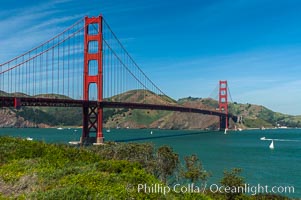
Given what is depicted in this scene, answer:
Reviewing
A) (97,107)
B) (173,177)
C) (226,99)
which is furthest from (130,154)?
(226,99)

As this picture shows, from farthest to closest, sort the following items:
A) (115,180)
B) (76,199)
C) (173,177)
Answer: (173,177), (115,180), (76,199)

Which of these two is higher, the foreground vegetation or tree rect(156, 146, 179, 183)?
the foreground vegetation

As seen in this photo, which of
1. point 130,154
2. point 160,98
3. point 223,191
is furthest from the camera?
point 160,98

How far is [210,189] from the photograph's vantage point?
21.2m

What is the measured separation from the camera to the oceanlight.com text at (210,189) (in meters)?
11.2

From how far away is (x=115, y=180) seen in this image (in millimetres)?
11219

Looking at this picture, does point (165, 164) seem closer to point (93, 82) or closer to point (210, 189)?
point (210, 189)

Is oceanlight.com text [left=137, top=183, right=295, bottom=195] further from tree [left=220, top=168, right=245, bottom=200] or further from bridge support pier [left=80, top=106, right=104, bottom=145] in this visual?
bridge support pier [left=80, top=106, right=104, bottom=145]

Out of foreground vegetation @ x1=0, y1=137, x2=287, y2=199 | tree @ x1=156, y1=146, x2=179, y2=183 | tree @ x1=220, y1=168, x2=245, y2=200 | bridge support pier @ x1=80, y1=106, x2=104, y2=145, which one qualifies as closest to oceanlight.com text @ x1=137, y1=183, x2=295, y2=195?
A: tree @ x1=220, y1=168, x2=245, y2=200

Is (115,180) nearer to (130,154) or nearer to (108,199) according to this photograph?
(108,199)

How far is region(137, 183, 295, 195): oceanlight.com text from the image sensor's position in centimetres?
1122

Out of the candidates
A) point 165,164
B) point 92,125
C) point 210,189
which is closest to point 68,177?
point 210,189

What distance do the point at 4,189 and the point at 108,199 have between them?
407 centimetres

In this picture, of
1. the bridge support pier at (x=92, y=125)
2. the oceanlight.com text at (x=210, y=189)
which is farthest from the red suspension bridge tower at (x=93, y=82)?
the oceanlight.com text at (x=210, y=189)
